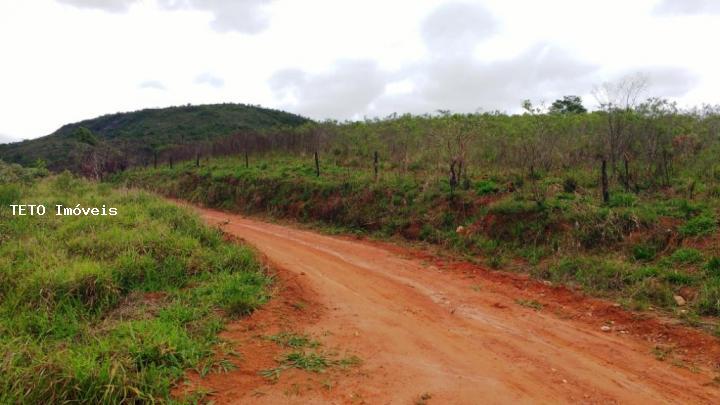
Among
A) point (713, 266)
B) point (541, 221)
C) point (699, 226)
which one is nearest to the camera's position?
point (713, 266)

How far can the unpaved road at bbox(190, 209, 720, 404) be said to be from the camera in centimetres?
404

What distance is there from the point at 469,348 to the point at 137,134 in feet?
182

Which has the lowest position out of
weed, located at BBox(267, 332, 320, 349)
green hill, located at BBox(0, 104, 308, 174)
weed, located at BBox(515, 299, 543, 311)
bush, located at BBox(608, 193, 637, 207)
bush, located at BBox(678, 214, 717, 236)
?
weed, located at BBox(515, 299, 543, 311)

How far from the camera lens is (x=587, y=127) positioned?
13.5 m

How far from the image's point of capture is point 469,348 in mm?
5020

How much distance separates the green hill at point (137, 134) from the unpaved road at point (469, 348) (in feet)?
85.8

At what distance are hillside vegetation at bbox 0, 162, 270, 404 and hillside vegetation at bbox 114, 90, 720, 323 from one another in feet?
16.1

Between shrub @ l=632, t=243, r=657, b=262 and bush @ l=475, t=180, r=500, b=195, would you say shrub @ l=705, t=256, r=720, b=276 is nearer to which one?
shrub @ l=632, t=243, r=657, b=262

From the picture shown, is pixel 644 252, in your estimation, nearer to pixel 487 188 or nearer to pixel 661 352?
pixel 661 352

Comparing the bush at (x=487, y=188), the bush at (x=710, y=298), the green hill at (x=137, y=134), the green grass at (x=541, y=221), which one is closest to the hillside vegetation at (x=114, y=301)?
the green grass at (x=541, y=221)

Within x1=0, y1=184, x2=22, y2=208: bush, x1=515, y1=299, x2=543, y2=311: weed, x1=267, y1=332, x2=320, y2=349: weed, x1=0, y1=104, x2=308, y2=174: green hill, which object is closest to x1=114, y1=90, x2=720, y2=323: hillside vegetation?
x1=515, y1=299, x2=543, y2=311: weed

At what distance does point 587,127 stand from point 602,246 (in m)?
6.39

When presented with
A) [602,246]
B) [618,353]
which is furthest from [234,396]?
[602,246]

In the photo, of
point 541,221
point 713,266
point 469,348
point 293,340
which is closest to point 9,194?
point 293,340
